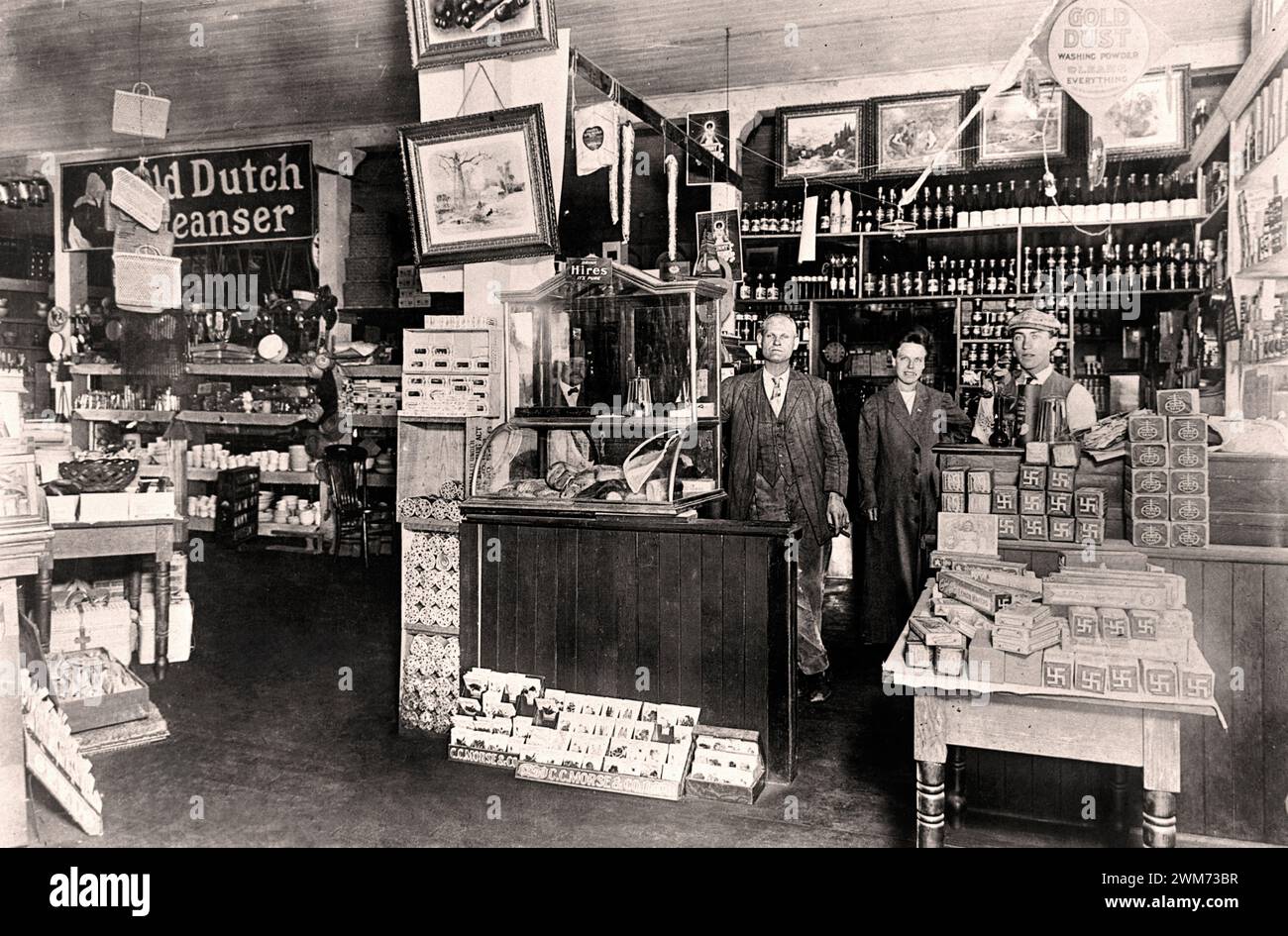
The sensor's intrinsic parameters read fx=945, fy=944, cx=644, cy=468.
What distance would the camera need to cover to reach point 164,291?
6.43 meters

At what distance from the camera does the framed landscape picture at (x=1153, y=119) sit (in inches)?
246

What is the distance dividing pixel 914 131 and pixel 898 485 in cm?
→ 295

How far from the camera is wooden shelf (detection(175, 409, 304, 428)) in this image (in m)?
8.59

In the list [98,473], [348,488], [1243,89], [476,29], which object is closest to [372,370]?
[348,488]

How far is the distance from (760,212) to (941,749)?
18.6 ft

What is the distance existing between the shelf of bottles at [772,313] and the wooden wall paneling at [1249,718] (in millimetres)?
4700

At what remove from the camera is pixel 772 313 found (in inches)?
295

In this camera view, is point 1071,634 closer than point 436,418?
Yes

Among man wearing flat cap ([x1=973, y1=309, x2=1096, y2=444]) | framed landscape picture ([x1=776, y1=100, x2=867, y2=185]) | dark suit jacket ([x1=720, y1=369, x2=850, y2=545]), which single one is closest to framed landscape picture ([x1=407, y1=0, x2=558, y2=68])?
dark suit jacket ([x1=720, y1=369, x2=850, y2=545])

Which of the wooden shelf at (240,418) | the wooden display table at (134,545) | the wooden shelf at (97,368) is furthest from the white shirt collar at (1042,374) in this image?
the wooden shelf at (97,368)

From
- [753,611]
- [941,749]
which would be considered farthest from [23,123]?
[941,749]

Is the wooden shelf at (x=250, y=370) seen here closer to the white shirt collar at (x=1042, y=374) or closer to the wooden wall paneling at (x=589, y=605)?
the wooden wall paneling at (x=589, y=605)

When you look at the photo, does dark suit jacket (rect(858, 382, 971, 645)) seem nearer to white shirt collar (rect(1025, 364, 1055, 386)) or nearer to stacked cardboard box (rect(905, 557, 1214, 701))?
white shirt collar (rect(1025, 364, 1055, 386))

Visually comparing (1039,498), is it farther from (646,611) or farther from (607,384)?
(607,384)
